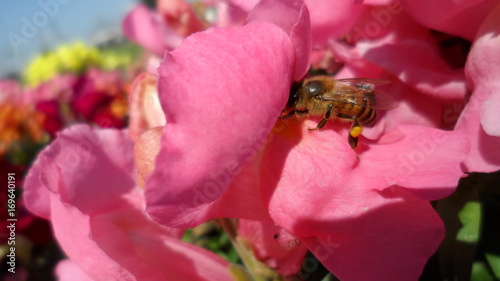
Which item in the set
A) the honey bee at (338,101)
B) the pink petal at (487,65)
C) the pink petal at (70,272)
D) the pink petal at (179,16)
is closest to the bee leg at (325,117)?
the honey bee at (338,101)

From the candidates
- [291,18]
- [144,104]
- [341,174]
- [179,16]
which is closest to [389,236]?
[341,174]

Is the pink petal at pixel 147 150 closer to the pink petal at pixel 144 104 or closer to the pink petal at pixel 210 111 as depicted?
the pink petal at pixel 210 111

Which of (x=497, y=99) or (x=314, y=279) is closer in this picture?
(x=497, y=99)

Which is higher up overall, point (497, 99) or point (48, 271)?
point (497, 99)

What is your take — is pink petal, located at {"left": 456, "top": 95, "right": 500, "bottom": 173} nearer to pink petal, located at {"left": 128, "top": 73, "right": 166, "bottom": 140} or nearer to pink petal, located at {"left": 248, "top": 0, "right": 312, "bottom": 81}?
pink petal, located at {"left": 248, "top": 0, "right": 312, "bottom": 81}

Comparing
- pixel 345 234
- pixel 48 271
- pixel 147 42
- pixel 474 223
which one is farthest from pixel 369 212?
pixel 48 271

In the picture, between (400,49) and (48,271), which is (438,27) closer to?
(400,49)

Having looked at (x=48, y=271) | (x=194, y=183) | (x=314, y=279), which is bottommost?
(x=48, y=271)
